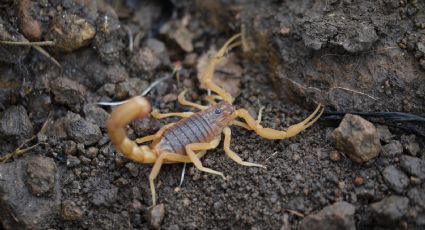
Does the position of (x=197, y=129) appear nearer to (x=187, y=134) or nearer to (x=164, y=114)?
(x=187, y=134)

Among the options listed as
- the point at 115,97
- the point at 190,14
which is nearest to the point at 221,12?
the point at 190,14

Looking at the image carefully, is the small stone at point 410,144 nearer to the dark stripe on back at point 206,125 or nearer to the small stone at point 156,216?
the dark stripe on back at point 206,125

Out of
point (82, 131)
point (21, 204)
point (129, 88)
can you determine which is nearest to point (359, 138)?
point (129, 88)

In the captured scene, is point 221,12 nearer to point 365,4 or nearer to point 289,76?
point 289,76

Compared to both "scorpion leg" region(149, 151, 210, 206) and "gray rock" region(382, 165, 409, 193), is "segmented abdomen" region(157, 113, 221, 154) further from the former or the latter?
"gray rock" region(382, 165, 409, 193)

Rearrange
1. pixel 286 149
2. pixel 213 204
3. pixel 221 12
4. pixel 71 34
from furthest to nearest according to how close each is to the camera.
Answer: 1. pixel 221 12
2. pixel 71 34
3. pixel 286 149
4. pixel 213 204

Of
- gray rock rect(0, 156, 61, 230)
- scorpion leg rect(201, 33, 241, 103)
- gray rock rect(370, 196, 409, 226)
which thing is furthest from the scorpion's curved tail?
gray rock rect(370, 196, 409, 226)

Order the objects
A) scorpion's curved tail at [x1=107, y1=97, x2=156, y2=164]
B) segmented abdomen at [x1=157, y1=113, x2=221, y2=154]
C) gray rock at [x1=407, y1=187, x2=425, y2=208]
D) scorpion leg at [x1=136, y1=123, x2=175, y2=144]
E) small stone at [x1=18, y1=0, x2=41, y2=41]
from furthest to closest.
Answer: small stone at [x1=18, y1=0, x2=41, y2=41]
scorpion leg at [x1=136, y1=123, x2=175, y2=144]
segmented abdomen at [x1=157, y1=113, x2=221, y2=154]
gray rock at [x1=407, y1=187, x2=425, y2=208]
scorpion's curved tail at [x1=107, y1=97, x2=156, y2=164]
